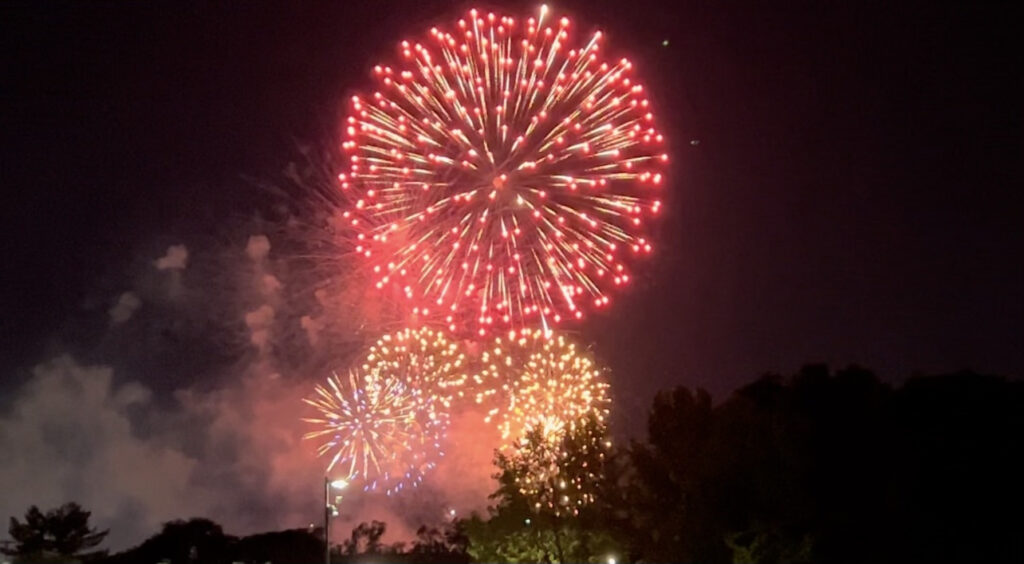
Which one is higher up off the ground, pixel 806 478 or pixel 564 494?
pixel 564 494

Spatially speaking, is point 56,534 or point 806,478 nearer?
point 806,478

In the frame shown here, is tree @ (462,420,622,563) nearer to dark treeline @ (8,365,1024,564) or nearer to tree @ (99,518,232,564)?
dark treeline @ (8,365,1024,564)

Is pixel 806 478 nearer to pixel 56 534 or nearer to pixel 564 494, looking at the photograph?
pixel 564 494

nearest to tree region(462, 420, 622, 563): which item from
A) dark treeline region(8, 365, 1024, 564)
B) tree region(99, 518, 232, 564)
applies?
dark treeline region(8, 365, 1024, 564)

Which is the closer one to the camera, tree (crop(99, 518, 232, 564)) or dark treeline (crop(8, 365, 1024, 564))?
dark treeline (crop(8, 365, 1024, 564))

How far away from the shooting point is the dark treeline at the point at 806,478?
26875mm

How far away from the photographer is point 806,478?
28.2 meters

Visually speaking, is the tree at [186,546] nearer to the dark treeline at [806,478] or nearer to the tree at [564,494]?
the dark treeline at [806,478]

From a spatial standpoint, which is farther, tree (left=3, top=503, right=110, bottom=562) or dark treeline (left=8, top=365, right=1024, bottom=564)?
tree (left=3, top=503, right=110, bottom=562)

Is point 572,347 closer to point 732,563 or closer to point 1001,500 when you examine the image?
point 732,563

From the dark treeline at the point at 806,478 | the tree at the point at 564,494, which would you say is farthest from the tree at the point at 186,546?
the tree at the point at 564,494

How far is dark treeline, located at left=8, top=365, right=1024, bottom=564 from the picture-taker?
88.2ft

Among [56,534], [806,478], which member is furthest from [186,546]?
[806,478]

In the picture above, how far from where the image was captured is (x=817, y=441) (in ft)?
94.6
